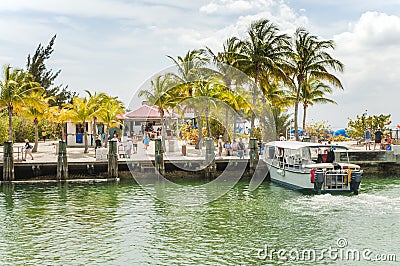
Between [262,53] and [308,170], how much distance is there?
15.8 meters

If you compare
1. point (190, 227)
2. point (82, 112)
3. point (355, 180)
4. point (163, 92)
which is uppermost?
point (163, 92)

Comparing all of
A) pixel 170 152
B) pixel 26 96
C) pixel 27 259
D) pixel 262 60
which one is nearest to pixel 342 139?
pixel 262 60

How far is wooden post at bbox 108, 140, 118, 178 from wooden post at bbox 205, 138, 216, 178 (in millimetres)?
5819

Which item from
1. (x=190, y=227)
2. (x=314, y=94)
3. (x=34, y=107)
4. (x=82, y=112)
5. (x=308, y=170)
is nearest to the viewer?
(x=190, y=227)

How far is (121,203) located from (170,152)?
14.5 m

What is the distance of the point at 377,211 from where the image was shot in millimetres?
24266

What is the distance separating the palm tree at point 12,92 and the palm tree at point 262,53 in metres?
16.6

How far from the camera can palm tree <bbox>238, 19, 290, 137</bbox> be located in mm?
42844

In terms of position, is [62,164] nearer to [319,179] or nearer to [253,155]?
[253,155]

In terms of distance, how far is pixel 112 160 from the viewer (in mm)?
34344

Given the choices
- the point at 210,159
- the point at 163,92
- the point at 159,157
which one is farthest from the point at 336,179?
the point at 163,92

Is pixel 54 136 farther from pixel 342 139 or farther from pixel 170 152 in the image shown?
pixel 342 139

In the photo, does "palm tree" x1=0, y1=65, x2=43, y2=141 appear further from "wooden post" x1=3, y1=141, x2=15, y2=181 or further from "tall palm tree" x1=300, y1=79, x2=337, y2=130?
"tall palm tree" x1=300, y1=79, x2=337, y2=130

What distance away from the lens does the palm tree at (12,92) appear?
39281 mm
